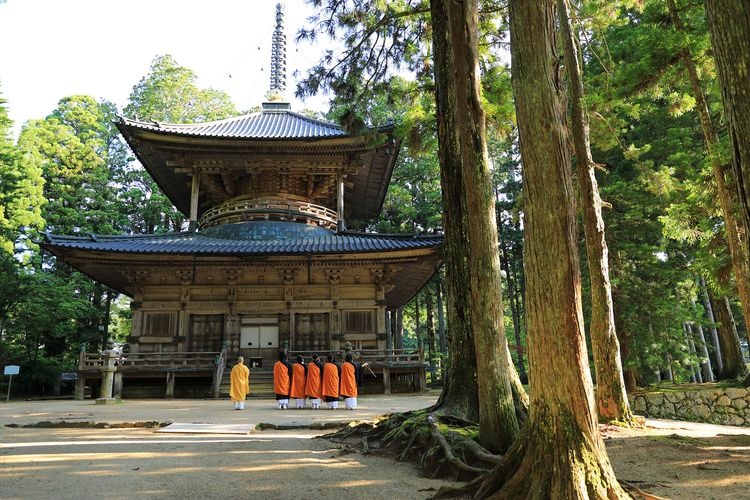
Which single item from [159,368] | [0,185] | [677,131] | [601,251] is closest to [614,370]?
[601,251]

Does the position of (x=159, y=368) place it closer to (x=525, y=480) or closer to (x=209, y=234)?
(x=209, y=234)

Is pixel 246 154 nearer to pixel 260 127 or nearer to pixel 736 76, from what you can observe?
pixel 260 127

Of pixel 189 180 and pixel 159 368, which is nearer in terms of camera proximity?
pixel 159 368

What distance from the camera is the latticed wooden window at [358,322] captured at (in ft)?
55.4

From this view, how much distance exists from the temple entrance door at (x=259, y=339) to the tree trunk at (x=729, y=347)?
44.8 ft

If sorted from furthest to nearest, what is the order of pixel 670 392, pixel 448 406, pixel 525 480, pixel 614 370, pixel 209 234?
pixel 209 234 < pixel 670 392 < pixel 614 370 < pixel 448 406 < pixel 525 480

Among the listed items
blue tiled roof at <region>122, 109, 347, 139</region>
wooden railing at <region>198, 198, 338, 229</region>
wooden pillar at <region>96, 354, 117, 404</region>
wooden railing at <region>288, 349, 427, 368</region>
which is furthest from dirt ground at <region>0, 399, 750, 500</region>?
blue tiled roof at <region>122, 109, 347, 139</region>

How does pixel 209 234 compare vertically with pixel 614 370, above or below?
above

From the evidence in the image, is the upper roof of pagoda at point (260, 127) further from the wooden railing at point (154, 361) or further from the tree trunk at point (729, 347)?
the tree trunk at point (729, 347)

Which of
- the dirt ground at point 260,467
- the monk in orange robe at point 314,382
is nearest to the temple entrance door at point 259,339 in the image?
the monk in orange robe at point 314,382

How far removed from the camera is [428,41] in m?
A: 8.90

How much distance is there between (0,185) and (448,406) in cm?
2400

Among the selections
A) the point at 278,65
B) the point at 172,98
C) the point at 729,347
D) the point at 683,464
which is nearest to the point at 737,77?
the point at 683,464

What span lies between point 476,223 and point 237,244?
12770mm
